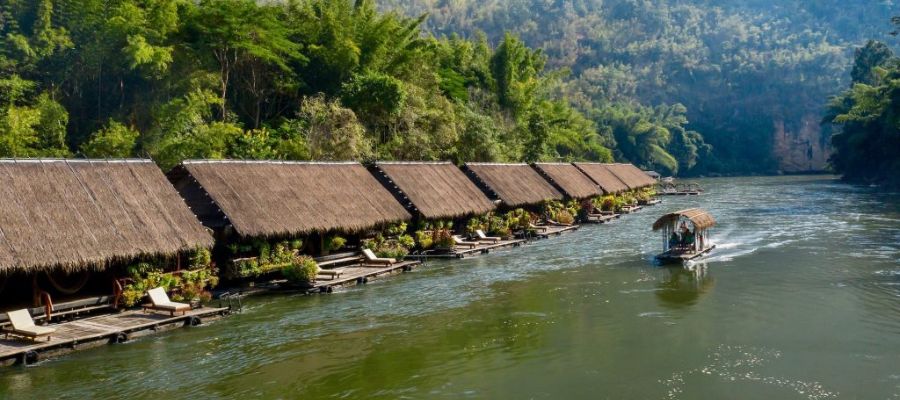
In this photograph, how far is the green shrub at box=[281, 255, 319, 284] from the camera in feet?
77.3

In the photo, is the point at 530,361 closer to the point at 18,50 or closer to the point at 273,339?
the point at 273,339

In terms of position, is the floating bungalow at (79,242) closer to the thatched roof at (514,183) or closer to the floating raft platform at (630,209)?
the thatched roof at (514,183)

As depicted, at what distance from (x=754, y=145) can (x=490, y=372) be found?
450 ft

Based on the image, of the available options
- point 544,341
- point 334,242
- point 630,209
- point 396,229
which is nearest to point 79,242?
point 334,242

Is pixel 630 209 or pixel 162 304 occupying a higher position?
pixel 162 304

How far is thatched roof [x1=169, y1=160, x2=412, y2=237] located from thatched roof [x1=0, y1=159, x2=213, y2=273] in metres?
1.91

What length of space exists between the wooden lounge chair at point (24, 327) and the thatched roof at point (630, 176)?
5260cm

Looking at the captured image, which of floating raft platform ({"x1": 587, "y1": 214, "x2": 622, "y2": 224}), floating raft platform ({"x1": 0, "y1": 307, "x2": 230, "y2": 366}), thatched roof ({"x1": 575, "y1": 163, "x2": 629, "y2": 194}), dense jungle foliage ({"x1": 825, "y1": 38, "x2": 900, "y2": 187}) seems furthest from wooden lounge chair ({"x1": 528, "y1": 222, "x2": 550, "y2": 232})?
dense jungle foliage ({"x1": 825, "y1": 38, "x2": 900, "y2": 187})

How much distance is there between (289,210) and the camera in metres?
24.6

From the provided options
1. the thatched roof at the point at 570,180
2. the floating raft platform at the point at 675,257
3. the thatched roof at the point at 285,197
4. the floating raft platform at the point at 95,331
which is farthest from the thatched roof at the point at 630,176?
the floating raft platform at the point at 95,331

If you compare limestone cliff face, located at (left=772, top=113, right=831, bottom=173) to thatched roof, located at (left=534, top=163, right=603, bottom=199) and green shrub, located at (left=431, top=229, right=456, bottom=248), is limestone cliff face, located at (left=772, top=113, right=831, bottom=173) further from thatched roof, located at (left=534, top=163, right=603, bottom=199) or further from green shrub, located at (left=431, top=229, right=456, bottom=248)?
green shrub, located at (left=431, top=229, right=456, bottom=248)

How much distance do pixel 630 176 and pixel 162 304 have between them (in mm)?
55394

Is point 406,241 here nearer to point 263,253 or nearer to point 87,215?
point 263,253

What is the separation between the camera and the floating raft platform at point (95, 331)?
618 inches
